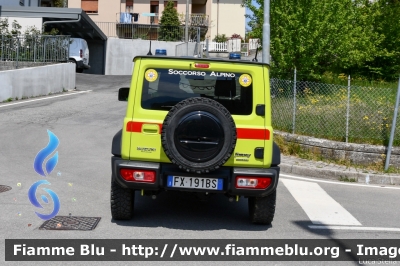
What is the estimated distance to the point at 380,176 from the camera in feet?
35.7

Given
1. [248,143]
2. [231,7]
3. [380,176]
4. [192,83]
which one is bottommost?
[380,176]

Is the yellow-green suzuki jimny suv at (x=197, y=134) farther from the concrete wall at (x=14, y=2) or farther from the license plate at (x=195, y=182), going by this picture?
the concrete wall at (x=14, y=2)

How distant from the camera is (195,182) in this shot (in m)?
6.74

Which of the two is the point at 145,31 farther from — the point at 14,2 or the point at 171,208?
the point at 171,208

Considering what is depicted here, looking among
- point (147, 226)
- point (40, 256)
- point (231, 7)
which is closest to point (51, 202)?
point (147, 226)

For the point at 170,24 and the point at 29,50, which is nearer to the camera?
the point at 29,50

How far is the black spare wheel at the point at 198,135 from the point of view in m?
6.45

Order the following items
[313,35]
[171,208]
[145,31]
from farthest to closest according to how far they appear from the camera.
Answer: [145,31], [313,35], [171,208]

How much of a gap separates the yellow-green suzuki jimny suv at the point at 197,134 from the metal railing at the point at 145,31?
110 ft

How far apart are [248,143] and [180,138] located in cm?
83

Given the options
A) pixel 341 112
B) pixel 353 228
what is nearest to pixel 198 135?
pixel 353 228

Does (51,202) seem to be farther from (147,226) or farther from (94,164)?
(94,164)

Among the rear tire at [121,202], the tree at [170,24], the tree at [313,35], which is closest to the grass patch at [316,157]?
the tree at [313,35]

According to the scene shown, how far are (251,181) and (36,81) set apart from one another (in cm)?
1658
